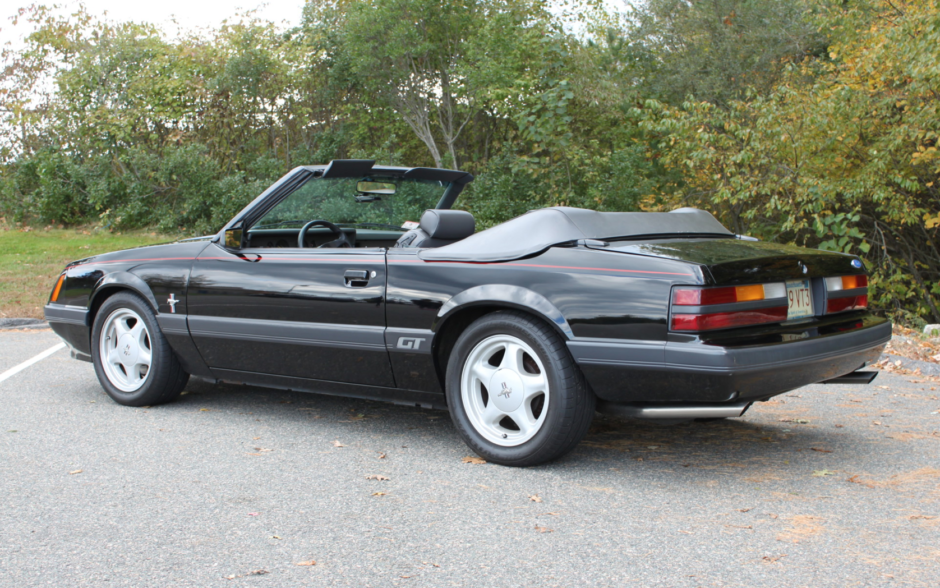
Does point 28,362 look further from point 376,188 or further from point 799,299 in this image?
point 799,299

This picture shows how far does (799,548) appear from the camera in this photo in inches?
106

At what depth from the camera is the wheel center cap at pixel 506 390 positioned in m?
3.61

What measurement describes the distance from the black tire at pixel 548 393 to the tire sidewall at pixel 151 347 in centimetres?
207

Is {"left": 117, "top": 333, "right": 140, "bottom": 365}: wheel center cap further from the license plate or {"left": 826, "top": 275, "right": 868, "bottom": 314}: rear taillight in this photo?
{"left": 826, "top": 275, "right": 868, "bottom": 314}: rear taillight

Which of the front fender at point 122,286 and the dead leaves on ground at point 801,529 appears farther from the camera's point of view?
the front fender at point 122,286

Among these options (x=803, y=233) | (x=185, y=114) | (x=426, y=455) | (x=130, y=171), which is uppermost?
(x=185, y=114)

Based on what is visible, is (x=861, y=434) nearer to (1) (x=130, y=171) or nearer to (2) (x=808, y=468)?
(2) (x=808, y=468)

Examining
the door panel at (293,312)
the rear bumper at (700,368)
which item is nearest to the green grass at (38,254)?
the door panel at (293,312)

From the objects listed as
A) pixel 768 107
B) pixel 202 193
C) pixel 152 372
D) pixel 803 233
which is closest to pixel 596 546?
pixel 152 372

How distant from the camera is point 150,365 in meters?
4.89

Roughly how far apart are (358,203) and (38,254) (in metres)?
12.9

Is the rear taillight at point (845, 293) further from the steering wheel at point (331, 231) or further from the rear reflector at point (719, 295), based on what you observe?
the steering wheel at point (331, 231)

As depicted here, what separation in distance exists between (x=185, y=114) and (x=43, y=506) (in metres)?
17.6

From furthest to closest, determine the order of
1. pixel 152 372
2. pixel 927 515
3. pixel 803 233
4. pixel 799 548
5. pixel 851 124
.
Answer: pixel 803 233 < pixel 851 124 < pixel 152 372 < pixel 927 515 < pixel 799 548
